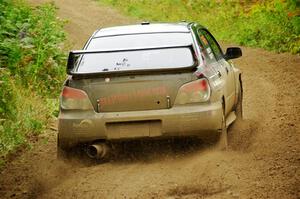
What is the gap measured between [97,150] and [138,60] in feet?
3.61

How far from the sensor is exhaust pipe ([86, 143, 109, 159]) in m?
7.11

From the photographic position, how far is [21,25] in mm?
13453

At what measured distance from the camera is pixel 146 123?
22.8ft

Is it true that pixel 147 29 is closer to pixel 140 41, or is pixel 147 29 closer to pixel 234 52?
pixel 140 41

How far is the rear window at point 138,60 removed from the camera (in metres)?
7.04

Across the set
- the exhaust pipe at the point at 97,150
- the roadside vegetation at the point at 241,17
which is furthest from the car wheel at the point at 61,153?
the roadside vegetation at the point at 241,17

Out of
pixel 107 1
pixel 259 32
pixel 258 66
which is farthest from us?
pixel 107 1

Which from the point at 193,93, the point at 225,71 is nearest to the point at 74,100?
the point at 193,93

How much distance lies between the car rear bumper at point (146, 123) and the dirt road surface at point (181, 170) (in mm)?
352

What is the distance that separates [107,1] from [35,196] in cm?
2479

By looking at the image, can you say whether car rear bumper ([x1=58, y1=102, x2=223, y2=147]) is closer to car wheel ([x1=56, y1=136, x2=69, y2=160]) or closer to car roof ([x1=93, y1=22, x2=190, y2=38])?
car wheel ([x1=56, y1=136, x2=69, y2=160])

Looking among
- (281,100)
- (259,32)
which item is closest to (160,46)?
(281,100)

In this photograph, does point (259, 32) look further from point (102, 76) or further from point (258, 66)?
point (102, 76)

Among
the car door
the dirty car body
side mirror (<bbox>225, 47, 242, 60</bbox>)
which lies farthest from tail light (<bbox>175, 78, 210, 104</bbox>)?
side mirror (<bbox>225, 47, 242, 60</bbox>)
